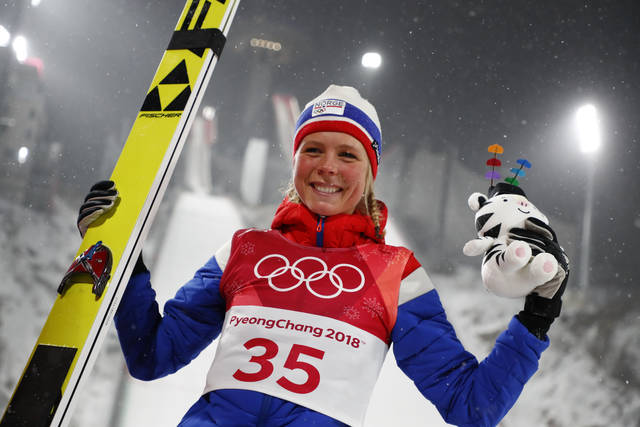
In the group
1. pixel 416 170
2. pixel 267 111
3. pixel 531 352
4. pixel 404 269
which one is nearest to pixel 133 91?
pixel 267 111

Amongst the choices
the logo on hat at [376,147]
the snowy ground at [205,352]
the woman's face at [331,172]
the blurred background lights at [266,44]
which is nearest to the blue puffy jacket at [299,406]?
the woman's face at [331,172]

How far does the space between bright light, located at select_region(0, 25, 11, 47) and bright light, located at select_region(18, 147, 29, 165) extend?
696mm

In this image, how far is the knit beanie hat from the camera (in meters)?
1.16

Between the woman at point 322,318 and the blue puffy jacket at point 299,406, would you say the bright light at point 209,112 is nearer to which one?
the woman at point 322,318

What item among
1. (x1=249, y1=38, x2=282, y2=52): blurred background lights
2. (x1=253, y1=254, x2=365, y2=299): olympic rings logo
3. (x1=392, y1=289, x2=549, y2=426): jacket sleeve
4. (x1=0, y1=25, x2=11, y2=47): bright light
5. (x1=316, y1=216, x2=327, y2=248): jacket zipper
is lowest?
(x1=392, y1=289, x2=549, y2=426): jacket sleeve

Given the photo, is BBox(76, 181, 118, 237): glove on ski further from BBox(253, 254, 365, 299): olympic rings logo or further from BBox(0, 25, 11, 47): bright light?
BBox(0, 25, 11, 47): bright light

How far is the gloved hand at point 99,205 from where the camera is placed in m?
1.08

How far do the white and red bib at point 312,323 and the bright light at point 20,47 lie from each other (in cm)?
313

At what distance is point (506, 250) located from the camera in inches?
34.4

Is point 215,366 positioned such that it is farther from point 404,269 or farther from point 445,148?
point 445,148

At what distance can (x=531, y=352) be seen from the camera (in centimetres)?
86

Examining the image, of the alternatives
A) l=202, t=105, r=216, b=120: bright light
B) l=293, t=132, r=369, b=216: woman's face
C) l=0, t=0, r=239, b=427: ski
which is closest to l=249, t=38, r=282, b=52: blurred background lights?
l=202, t=105, r=216, b=120: bright light

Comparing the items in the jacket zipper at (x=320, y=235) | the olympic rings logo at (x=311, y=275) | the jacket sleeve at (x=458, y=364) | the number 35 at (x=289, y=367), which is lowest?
the number 35 at (x=289, y=367)

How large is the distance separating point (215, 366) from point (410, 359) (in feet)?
1.27
